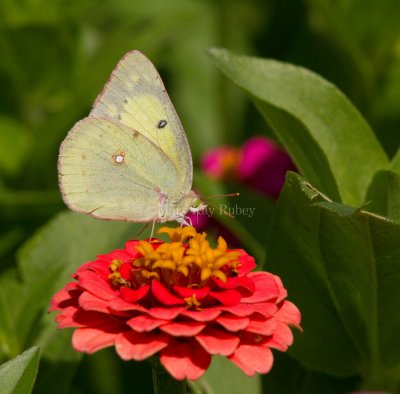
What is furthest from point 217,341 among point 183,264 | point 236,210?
point 236,210

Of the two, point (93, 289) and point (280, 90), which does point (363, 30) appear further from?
point (93, 289)

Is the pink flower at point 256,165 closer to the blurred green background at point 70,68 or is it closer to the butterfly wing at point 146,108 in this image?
the blurred green background at point 70,68

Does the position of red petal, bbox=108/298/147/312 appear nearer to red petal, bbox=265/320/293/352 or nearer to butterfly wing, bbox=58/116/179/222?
red petal, bbox=265/320/293/352

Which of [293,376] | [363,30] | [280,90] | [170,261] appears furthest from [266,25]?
[170,261]

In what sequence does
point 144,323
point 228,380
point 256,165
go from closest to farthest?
point 144,323 → point 228,380 → point 256,165

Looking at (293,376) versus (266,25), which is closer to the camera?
(293,376)

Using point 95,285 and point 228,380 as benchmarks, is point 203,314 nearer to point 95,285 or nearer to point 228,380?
point 95,285

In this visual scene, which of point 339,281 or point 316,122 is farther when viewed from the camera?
point 316,122
